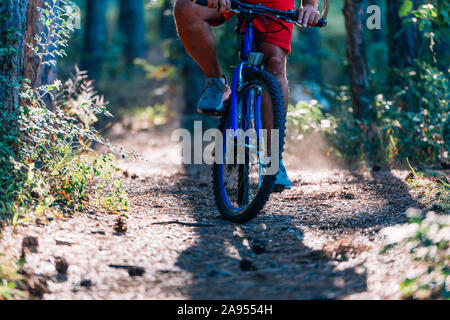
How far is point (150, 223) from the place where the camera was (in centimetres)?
327

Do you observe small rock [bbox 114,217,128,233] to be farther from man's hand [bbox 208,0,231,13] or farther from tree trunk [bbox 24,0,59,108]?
man's hand [bbox 208,0,231,13]

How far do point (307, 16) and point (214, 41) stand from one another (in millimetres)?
734

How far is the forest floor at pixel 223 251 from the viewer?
2.26 meters

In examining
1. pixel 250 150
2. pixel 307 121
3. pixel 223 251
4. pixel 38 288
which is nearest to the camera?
pixel 38 288

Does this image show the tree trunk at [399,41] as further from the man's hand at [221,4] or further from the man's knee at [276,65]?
the man's hand at [221,4]

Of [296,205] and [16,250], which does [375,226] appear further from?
[16,250]

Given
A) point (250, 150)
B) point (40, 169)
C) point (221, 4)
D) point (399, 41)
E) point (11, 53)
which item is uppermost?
point (399, 41)

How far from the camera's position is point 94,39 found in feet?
41.3

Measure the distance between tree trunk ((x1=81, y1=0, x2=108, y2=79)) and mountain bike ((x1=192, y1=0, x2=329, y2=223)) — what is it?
28.9 feet

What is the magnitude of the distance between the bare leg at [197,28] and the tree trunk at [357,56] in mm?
2837

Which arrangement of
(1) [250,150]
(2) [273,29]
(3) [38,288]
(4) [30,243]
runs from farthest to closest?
(2) [273,29], (1) [250,150], (4) [30,243], (3) [38,288]

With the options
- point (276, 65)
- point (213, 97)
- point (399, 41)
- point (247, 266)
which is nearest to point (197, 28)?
point (213, 97)

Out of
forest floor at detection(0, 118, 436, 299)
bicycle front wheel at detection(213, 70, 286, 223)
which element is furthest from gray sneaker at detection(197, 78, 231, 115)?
Result: forest floor at detection(0, 118, 436, 299)

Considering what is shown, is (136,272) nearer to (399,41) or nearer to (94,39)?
(399,41)
